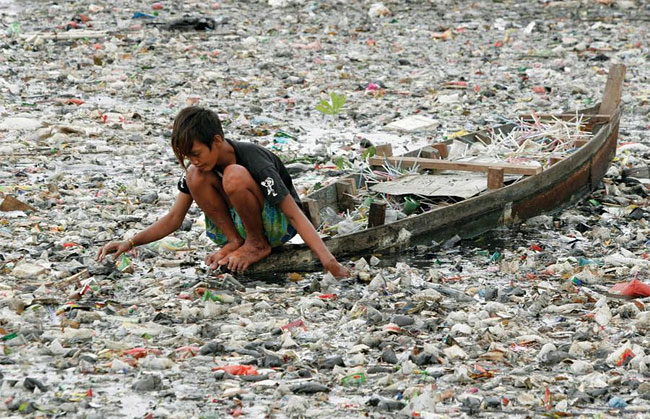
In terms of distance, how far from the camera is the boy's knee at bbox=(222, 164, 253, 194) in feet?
17.1

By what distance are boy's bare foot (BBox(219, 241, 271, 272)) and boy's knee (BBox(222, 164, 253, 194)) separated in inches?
16.9

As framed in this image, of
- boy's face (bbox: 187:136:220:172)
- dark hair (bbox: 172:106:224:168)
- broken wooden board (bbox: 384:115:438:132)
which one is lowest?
broken wooden board (bbox: 384:115:438:132)

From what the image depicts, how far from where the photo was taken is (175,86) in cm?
1165

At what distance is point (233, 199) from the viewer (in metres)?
5.29

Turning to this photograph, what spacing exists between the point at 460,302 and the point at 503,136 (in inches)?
110

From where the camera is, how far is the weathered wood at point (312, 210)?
19.5ft

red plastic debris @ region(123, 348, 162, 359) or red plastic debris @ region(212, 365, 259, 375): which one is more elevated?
red plastic debris @ region(212, 365, 259, 375)

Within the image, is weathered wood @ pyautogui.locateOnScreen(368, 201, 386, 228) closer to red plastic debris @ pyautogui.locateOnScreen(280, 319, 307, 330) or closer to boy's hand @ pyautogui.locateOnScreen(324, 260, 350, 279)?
boy's hand @ pyautogui.locateOnScreen(324, 260, 350, 279)

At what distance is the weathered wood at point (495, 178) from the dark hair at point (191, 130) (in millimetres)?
2332

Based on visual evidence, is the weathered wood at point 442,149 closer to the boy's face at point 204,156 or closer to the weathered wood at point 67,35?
the boy's face at point 204,156

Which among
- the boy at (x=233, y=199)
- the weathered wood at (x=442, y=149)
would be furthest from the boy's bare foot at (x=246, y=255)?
the weathered wood at (x=442, y=149)

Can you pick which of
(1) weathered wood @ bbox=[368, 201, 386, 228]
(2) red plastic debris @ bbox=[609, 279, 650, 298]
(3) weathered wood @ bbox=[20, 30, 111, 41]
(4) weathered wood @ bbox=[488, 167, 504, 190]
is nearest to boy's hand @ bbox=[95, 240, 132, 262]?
(1) weathered wood @ bbox=[368, 201, 386, 228]

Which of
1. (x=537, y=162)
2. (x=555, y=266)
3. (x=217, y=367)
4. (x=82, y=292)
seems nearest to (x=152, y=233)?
(x=82, y=292)

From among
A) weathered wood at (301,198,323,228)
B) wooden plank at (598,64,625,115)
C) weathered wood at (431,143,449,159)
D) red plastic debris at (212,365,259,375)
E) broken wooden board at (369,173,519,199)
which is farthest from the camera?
wooden plank at (598,64,625,115)
